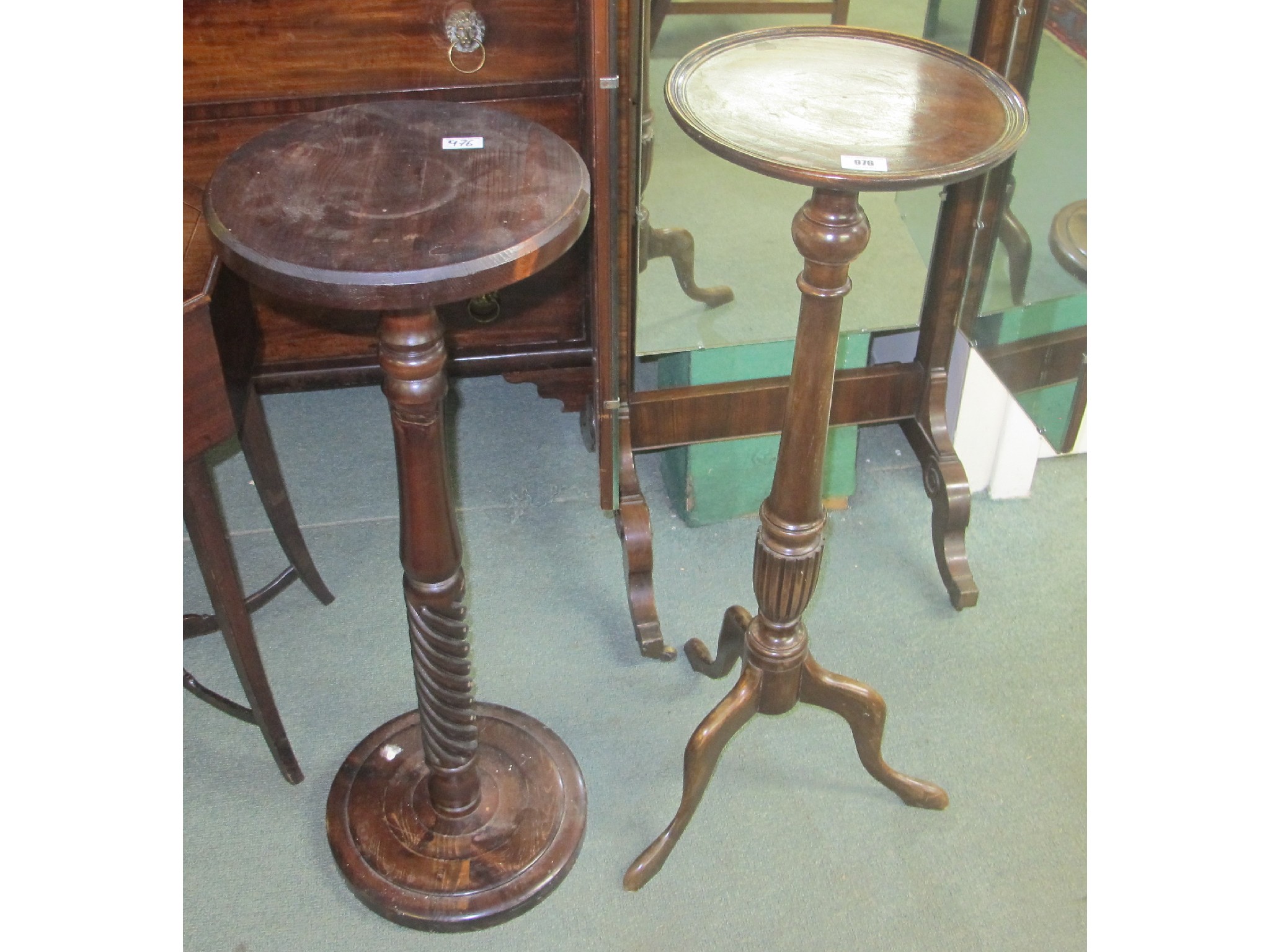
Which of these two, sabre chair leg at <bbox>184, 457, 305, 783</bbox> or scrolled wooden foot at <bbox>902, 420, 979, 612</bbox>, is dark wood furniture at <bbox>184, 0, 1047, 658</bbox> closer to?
scrolled wooden foot at <bbox>902, 420, 979, 612</bbox>

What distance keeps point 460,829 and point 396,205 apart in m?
0.96

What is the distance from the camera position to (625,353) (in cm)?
193

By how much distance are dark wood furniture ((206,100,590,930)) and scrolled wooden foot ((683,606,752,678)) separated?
305 mm

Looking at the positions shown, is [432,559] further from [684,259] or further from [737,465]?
[737,465]

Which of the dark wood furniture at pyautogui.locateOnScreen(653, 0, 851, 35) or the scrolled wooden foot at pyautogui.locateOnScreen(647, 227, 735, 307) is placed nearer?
the dark wood furniture at pyautogui.locateOnScreen(653, 0, 851, 35)

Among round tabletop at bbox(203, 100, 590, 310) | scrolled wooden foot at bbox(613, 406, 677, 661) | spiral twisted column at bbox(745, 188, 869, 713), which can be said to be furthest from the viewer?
scrolled wooden foot at bbox(613, 406, 677, 661)

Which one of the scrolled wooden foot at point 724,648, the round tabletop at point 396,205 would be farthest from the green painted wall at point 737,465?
the round tabletop at point 396,205

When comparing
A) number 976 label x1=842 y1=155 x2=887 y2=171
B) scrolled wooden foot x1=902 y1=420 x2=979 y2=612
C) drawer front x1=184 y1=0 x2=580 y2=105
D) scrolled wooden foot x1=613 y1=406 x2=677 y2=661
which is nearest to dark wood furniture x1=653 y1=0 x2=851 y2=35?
drawer front x1=184 y1=0 x2=580 y2=105

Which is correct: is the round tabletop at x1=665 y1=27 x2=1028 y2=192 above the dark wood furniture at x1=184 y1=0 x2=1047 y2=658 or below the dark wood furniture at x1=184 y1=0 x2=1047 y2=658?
above

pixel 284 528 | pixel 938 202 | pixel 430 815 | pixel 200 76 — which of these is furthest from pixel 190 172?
pixel 938 202

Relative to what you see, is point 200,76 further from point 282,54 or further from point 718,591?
point 718,591

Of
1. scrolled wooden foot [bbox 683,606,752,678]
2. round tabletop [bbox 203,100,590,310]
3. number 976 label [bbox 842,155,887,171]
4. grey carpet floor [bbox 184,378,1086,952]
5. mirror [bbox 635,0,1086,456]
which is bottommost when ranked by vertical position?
grey carpet floor [bbox 184,378,1086,952]

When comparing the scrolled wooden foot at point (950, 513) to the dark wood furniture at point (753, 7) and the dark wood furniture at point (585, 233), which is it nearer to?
the dark wood furniture at point (585, 233)

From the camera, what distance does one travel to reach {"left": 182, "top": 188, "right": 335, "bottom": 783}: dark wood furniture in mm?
1487
